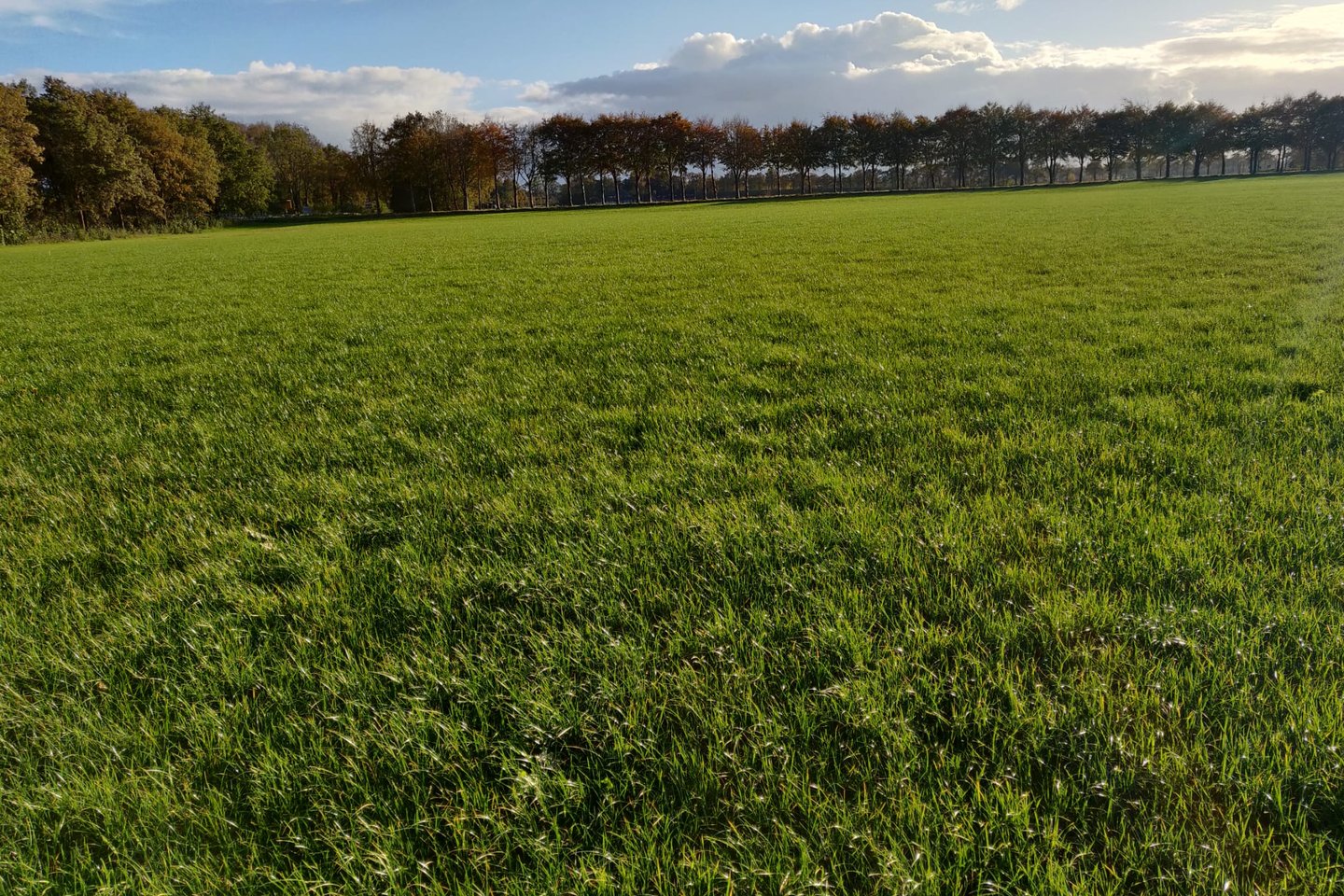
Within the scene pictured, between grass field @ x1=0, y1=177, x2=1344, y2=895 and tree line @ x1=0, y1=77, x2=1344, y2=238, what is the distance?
340 ft

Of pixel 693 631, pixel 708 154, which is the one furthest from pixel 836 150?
pixel 693 631

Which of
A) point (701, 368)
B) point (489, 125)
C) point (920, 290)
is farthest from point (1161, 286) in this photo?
point (489, 125)

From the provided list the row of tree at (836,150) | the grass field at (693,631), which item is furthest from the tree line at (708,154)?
the grass field at (693,631)

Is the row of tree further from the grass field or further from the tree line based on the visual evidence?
the grass field

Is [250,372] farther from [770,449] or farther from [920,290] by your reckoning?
[920,290]

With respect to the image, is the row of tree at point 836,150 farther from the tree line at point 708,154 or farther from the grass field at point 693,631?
the grass field at point 693,631

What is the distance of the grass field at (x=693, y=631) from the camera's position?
2029 mm

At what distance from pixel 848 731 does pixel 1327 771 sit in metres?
1.50

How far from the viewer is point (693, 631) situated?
299cm

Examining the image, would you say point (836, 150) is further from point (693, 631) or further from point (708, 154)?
point (693, 631)

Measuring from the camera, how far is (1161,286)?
37.8 feet

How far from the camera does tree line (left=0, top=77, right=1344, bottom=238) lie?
328ft

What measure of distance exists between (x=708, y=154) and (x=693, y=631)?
123346 mm

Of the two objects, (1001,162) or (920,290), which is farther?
(1001,162)
